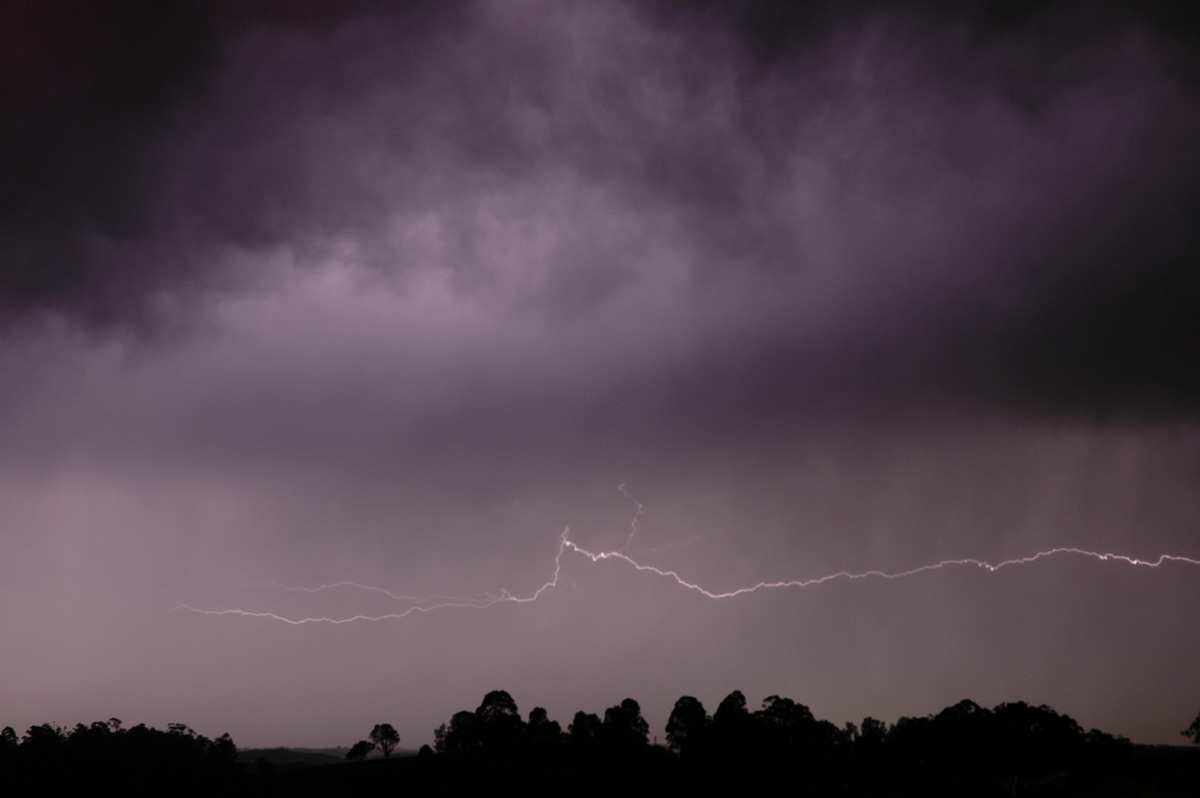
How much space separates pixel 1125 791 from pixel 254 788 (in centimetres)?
8074

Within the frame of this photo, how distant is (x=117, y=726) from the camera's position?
14762 cm

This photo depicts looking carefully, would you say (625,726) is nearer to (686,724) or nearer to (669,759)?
(686,724)

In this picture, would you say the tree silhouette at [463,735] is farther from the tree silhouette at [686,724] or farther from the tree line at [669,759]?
the tree silhouette at [686,724]

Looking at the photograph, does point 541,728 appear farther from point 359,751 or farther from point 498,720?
point 359,751

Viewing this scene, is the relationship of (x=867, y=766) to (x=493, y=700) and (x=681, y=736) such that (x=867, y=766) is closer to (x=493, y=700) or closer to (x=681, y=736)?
(x=681, y=736)

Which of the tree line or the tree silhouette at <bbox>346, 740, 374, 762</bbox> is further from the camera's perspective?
the tree silhouette at <bbox>346, 740, 374, 762</bbox>

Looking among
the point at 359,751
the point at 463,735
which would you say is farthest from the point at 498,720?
the point at 359,751

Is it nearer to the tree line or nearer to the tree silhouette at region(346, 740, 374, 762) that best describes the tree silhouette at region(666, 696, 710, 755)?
the tree line

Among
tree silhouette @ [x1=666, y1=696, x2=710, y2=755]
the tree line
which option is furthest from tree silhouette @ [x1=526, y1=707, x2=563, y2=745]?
tree silhouette @ [x1=666, y1=696, x2=710, y2=755]

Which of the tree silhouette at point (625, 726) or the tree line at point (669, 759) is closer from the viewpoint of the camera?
the tree line at point (669, 759)

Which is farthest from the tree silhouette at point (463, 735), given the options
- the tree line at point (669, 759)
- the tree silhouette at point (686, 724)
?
the tree silhouette at point (686, 724)

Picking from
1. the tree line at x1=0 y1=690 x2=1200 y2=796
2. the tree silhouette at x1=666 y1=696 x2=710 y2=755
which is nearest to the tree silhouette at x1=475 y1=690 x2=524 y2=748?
the tree line at x1=0 y1=690 x2=1200 y2=796

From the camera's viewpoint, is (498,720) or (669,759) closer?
(669,759)

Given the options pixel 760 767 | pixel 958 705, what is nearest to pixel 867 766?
pixel 760 767
